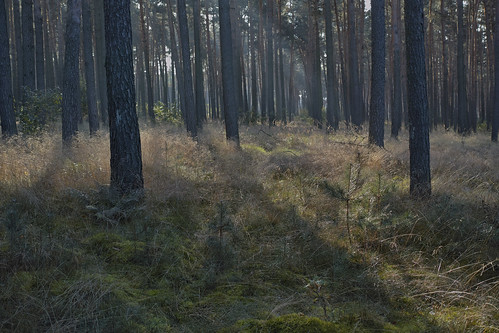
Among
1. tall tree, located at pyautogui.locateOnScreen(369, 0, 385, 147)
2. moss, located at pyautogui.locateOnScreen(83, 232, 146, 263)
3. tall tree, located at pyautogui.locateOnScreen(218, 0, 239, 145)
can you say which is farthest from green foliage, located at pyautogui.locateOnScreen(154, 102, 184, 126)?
moss, located at pyautogui.locateOnScreen(83, 232, 146, 263)

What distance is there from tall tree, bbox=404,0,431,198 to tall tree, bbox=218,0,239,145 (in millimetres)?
7042

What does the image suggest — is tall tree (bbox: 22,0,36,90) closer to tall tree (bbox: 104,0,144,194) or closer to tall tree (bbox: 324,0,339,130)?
tall tree (bbox: 104,0,144,194)

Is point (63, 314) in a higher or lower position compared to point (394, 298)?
higher

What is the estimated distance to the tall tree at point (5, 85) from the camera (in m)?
10.3

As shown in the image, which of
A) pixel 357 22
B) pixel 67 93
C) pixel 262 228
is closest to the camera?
pixel 262 228

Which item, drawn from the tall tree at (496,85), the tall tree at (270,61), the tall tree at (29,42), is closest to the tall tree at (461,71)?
the tall tree at (496,85)

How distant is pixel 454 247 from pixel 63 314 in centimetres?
398

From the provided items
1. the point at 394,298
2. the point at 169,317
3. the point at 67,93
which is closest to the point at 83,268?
the point at 169,317

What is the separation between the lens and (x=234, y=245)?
14.7 ft

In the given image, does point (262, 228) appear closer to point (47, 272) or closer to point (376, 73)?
point (47, 272)

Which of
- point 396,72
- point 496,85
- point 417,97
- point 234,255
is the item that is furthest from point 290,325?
point 496,85

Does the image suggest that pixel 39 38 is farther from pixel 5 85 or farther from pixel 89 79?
pixel 5 85

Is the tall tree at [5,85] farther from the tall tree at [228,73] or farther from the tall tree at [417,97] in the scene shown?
the tall tree at [417,97]

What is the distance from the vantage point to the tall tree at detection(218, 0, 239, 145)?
12.5 metres
